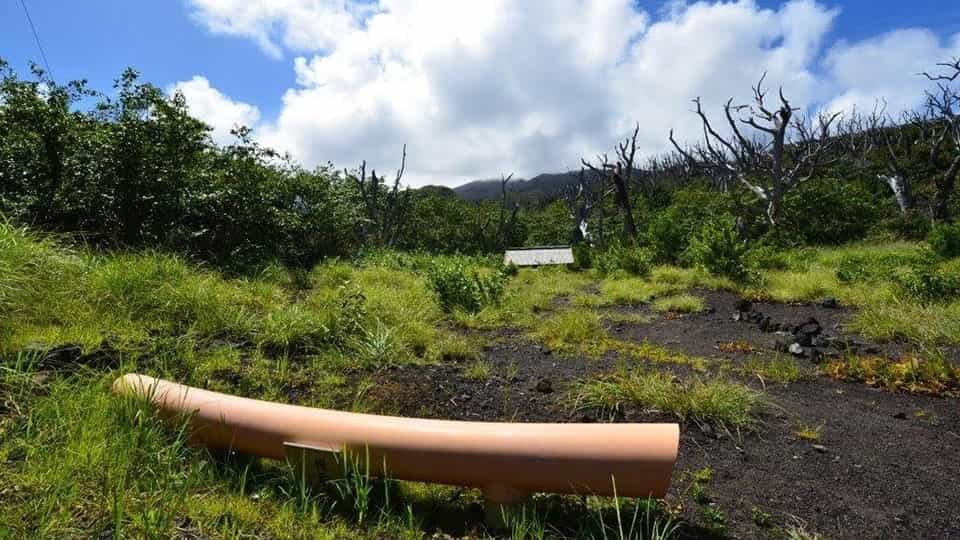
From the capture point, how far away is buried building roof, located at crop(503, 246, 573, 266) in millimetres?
15000

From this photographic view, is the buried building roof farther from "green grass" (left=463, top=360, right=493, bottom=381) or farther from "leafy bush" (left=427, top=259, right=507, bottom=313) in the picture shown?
"green grass" (left=463, top=360, right=493, bottom=381)

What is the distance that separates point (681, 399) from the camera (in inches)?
132

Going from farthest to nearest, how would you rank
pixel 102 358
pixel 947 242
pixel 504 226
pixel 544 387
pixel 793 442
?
pixel 504 226
pixel 947 242
pixel 544 387
pixel 102 358
pixel 793 442

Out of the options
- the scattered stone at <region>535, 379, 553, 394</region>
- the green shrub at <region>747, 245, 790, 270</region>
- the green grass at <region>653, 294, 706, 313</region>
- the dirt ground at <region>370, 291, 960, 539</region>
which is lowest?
the dirt ground at <region>370, 291, 960, 539</region>

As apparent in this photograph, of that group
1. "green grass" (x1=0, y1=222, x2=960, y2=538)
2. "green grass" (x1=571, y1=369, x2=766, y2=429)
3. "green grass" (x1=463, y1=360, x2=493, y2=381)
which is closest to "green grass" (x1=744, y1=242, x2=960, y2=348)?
"green grass" (x1=0, y1=222, x2=960, y2=538)

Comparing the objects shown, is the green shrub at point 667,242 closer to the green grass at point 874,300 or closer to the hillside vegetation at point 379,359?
the hillside vegetation at point 379,359

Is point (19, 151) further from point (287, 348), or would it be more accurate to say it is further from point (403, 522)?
point (403, 522)

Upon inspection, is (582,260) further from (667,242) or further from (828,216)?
(828,216)

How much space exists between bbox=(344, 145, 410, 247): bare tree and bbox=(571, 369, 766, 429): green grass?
1755 centimetres

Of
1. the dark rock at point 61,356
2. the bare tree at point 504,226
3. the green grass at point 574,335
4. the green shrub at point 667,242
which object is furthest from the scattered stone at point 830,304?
the bare tree at point 504,226

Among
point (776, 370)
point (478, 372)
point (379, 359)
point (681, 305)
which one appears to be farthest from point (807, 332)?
point (379, 359)

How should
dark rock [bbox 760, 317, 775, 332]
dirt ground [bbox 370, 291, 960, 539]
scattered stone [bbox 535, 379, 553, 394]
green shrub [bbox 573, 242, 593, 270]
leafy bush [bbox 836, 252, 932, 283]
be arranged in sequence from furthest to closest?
1. green shrub [bbox 573, 242, 593, 270]
2. leafy bush [bbox 836, 252, 932, 283]
3. dark rock [bbox 760, 317, 775, 332]
4. scattered stone [bbox 535, 379, 553, 394]
5. dirt ground [bbox 370, 291, 960, 539]

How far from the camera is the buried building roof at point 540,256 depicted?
1500 cm

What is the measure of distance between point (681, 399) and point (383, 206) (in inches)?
905
